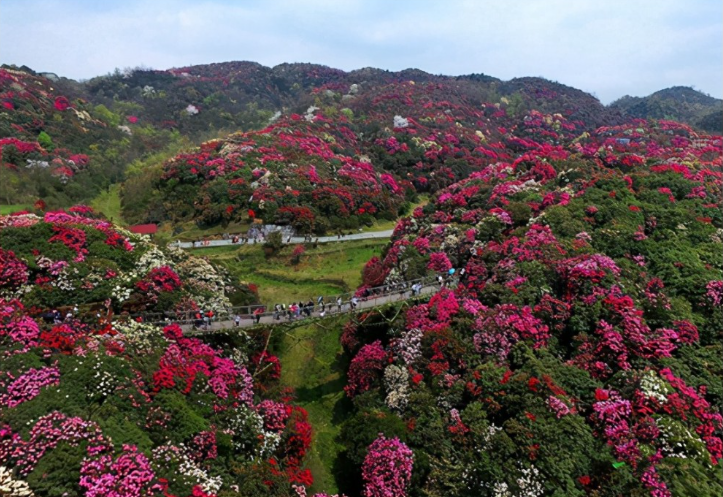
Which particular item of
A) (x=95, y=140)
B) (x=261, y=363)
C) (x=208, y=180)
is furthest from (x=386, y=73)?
(x=261, y=363)

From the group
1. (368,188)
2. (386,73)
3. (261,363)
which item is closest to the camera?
(261,363)

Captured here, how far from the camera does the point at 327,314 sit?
841 inches

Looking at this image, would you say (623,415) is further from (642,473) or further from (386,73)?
(386,73)

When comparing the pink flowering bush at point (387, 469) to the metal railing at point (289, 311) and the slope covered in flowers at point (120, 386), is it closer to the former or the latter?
the slope covered in flowers at point (120, 386)

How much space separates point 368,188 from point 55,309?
3345 centimetres

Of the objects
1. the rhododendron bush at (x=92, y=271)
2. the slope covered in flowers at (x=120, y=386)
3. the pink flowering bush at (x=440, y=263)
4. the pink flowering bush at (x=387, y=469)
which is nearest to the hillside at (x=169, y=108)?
the rhododendron bush at (x=92, y=271)

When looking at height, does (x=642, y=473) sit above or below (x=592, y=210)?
below

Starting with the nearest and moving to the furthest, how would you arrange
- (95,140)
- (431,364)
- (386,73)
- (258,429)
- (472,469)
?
(472,469), (258,429), (431,364), (95,140), (386,73)

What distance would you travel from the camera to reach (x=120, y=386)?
14688 millimetres

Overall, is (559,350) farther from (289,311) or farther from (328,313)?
(289,311)

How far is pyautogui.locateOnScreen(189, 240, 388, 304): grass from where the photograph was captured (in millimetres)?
28719

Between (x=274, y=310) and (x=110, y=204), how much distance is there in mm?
34477

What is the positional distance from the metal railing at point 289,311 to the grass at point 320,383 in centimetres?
120

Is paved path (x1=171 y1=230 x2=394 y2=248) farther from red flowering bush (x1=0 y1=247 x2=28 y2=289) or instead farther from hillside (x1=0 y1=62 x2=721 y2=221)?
red flowering bush (x1=0 y1=247 x2=28 y2=289)
